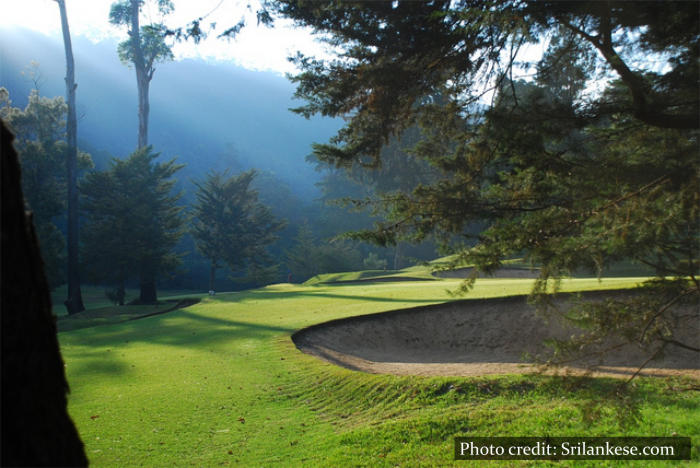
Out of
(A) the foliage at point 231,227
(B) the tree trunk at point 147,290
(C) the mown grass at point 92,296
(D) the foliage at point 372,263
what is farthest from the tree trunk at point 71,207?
(D) the foliage at point 372,263

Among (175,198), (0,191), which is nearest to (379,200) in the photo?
(0,191)

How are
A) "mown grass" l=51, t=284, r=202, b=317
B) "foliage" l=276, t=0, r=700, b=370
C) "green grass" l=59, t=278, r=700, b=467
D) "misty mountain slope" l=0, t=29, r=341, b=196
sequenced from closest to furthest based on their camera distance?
"foliage" l=276, t=0, r=700, b=370 < "green grass" l=59, t=278, r=700, b=467 < "mown grass" l=51, t=284, r=202, b=317 < "misty mountain slope" l=0, t=29, r=341, b=196

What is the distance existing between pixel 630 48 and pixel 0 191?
648 centimetres

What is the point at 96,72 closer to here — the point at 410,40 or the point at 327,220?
the point at 327,220

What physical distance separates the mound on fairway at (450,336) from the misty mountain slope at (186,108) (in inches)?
2105

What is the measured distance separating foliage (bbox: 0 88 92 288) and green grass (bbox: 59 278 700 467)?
19.0 metres

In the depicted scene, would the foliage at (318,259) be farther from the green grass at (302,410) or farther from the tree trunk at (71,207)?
the green grass at (302,410)

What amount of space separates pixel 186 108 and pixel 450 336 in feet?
282

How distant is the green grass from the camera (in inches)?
194


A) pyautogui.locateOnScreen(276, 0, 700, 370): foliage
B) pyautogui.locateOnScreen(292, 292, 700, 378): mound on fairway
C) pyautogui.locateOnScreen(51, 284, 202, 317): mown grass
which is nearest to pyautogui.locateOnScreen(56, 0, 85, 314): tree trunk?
pyautogui.locateOnScreen(51, 284, 202, 317): mown grass

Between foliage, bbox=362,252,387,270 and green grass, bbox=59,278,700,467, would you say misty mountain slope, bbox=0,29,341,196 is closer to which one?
foliage, bbox=362,252,387,270

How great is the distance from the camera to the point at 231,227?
34.7 meters

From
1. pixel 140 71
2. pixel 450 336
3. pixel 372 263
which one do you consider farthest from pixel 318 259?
pixel 450 336

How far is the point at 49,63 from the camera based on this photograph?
2559 inches
